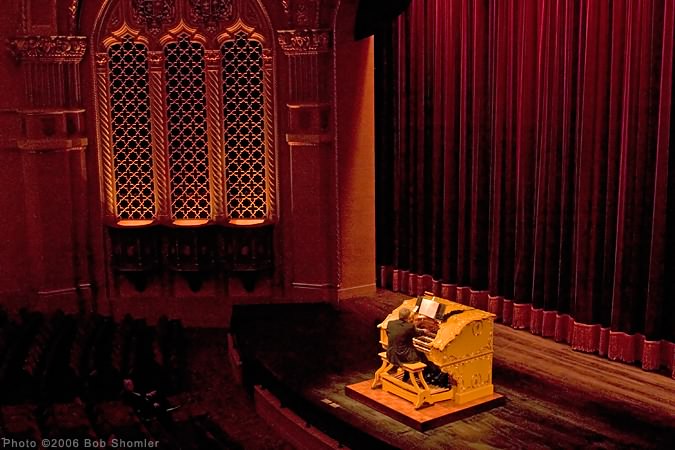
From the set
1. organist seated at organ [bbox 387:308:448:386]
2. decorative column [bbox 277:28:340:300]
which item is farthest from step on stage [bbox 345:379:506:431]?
decorative column [bbox 277:28:340:300]

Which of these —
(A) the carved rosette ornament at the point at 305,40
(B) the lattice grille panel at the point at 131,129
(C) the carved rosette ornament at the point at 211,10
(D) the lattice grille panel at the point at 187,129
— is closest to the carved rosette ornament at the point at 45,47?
(B) the lattice grille panel at the point at 131,129

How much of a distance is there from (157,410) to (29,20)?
16.6 ft

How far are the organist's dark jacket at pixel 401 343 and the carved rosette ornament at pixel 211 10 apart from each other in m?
4.79

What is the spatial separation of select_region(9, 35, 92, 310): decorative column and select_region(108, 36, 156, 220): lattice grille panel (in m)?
0.40

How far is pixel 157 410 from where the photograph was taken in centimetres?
680

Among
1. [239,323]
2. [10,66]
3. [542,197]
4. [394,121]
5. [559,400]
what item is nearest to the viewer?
[559,400]

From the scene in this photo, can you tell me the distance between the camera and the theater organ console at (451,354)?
21.3 feet

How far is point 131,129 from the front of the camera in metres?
10.1

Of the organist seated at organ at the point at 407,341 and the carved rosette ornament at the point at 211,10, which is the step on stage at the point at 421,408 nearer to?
the organist seated at organ at the point at 407,341

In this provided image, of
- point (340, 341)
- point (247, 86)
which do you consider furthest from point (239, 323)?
point (247, 86)

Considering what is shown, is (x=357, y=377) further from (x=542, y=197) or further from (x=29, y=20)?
(x=29, y=20)

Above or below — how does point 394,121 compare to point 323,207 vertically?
above

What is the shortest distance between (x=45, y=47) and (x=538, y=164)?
5534 millimetres

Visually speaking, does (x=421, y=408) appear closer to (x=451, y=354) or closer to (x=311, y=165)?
(x=451, y=354)
